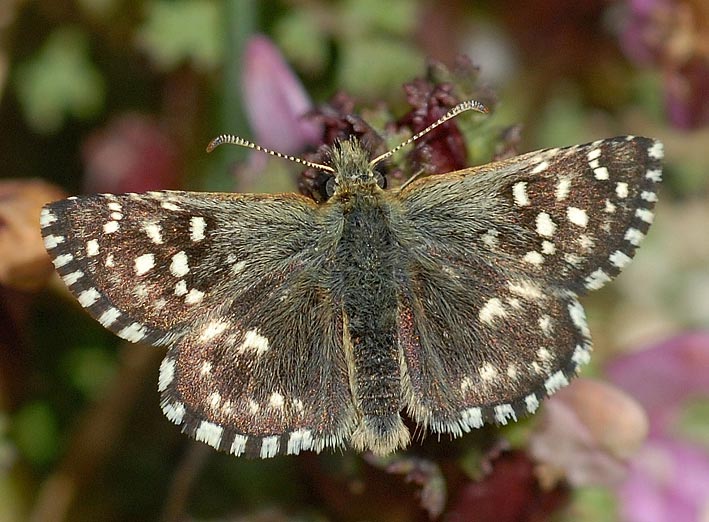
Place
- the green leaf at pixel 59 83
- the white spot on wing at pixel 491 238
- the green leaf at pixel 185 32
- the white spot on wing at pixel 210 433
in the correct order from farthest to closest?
the green leaf at pixel 59 83 → the green leaf at pixel 185 32 → the white spot on wing at pixel 491 238 → the white spot on wing at pixel 210 433

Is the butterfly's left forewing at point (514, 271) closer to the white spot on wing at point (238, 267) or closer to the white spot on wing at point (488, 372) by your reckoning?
the white spot on wing at point (488, 372)

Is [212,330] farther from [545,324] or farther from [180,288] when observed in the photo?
[545,324]

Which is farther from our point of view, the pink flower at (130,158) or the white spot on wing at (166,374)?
the pink flower at (130,158)

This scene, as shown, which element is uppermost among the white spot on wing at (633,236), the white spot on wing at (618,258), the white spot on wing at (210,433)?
the white spot on wing at (633,236)

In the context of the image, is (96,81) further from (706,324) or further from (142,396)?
(706,324)

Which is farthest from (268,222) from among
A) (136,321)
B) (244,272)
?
(136,321)

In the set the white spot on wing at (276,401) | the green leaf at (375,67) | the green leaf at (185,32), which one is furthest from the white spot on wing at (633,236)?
the green leaf at (185,32)

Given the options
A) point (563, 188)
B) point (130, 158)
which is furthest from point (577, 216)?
point (130, 158)
